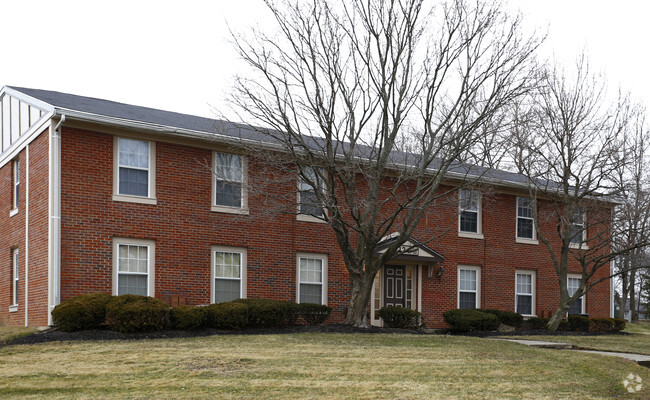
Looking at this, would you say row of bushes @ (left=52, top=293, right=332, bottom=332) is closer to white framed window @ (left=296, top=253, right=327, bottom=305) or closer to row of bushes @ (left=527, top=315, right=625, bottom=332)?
white framed window @ (left=296, top=253, right=327, bottom=305)

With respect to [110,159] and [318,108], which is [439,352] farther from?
[110,159]

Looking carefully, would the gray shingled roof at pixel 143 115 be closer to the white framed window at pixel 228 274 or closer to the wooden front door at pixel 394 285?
the white framed window at pixel 228 274

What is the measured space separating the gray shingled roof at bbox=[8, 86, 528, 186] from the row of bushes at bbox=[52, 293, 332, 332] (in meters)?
4.41

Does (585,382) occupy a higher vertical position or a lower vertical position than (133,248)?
lower

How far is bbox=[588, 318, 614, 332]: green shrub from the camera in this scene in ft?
89.8

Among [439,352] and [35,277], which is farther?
[35,277]

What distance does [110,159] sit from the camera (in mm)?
19047

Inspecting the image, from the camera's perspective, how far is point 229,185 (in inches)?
827

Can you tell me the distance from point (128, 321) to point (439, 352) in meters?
6.78

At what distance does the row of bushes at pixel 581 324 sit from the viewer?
26734 mm

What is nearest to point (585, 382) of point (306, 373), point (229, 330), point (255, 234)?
point (306, 373)

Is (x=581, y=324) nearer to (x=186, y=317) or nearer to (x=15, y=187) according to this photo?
(x=186, y=317)

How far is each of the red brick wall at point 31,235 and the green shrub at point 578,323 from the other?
18.2 m

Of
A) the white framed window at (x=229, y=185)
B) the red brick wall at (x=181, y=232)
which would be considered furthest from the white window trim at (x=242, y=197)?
the red brick wall at (x=181, y=232)
